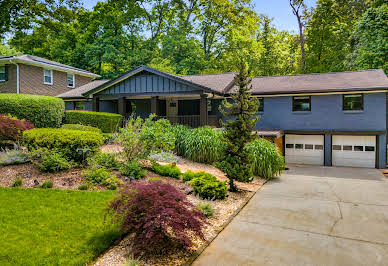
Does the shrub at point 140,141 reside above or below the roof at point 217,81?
below

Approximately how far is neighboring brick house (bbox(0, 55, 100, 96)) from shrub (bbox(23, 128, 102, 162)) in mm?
14223

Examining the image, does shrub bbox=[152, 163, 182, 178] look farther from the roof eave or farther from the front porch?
the roof eave

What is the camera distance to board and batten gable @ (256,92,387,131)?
1402 centimetres

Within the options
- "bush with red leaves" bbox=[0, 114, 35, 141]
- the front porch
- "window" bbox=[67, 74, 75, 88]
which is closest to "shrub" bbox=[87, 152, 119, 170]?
"bush with red leaves" bbox=[0, 114, 35, 141]

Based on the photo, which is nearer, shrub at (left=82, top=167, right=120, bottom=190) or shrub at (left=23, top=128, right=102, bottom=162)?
shrub at (left=82, top=167, right=120, bottom=190)

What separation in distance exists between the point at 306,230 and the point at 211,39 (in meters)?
30.6

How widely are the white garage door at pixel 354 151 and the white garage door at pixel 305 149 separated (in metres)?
0.77

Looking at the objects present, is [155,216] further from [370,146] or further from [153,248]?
[370,146]

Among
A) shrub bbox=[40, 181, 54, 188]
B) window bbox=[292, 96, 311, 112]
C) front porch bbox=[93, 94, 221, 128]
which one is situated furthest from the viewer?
front porch bbox=[93, 94, 221, 128]

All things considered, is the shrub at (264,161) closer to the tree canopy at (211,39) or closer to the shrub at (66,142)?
the shrub at (66,142)

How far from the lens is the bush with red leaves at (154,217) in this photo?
3.87m

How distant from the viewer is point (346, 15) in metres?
26.0

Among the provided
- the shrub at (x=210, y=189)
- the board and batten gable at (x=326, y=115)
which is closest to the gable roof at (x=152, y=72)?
the board and batten gable at (x=326, y=115)

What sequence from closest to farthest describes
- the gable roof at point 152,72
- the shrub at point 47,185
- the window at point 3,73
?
the shrub at point 47,185 < the gable roof at point 152,72 < the window at point 3,73
